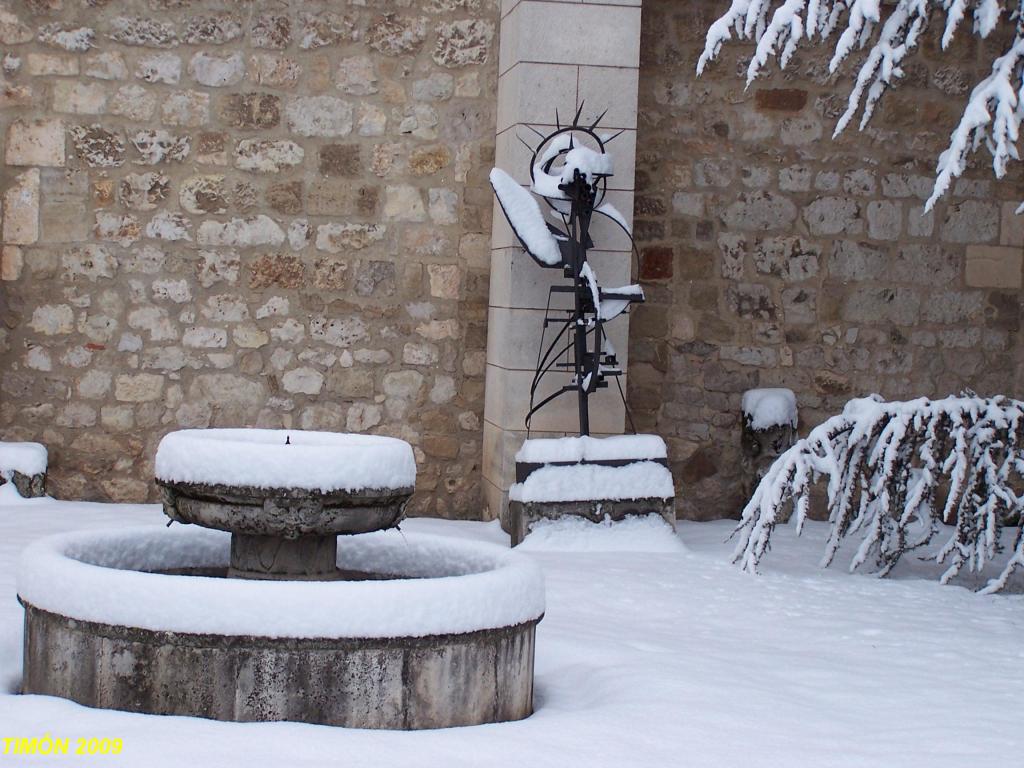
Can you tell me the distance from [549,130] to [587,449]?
1364 mm

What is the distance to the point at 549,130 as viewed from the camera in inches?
224

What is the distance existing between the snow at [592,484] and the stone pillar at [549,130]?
17.3 inches

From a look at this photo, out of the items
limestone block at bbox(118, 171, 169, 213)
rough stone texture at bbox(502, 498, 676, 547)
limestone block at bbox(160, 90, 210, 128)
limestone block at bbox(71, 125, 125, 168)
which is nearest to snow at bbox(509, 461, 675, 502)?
rough stone texture at bbox(502, 498, 676, 547)

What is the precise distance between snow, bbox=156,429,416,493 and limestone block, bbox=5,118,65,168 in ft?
9.96

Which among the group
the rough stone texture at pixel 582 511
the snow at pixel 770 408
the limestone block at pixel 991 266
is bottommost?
the rough stone texture at pixel 582 511

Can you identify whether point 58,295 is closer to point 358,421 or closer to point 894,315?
point 358,421

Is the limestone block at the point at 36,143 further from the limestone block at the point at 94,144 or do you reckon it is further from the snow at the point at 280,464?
the snow at the point at 280,464

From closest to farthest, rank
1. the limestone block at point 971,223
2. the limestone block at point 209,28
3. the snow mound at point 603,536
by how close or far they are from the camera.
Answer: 1. the snow mound at point 603,536
2. the limestone block at point 209,28
3. the limestone block at point 971,223

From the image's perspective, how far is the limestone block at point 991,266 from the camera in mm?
6512

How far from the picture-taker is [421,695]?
2.87 meters

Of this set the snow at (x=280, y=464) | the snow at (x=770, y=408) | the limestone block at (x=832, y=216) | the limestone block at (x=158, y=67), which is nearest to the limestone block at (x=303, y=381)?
the limestone block at (x=158, y=67)

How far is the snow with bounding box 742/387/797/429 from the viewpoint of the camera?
20.4 ft

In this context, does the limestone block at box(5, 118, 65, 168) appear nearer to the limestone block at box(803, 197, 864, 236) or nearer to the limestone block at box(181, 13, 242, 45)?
the limestone block at box(181, 13, 242, 45)

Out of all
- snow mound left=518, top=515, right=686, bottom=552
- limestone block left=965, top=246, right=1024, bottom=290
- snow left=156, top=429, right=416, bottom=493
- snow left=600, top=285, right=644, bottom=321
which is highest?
limestone block left=965, top=246, right=1024, bottom=290
